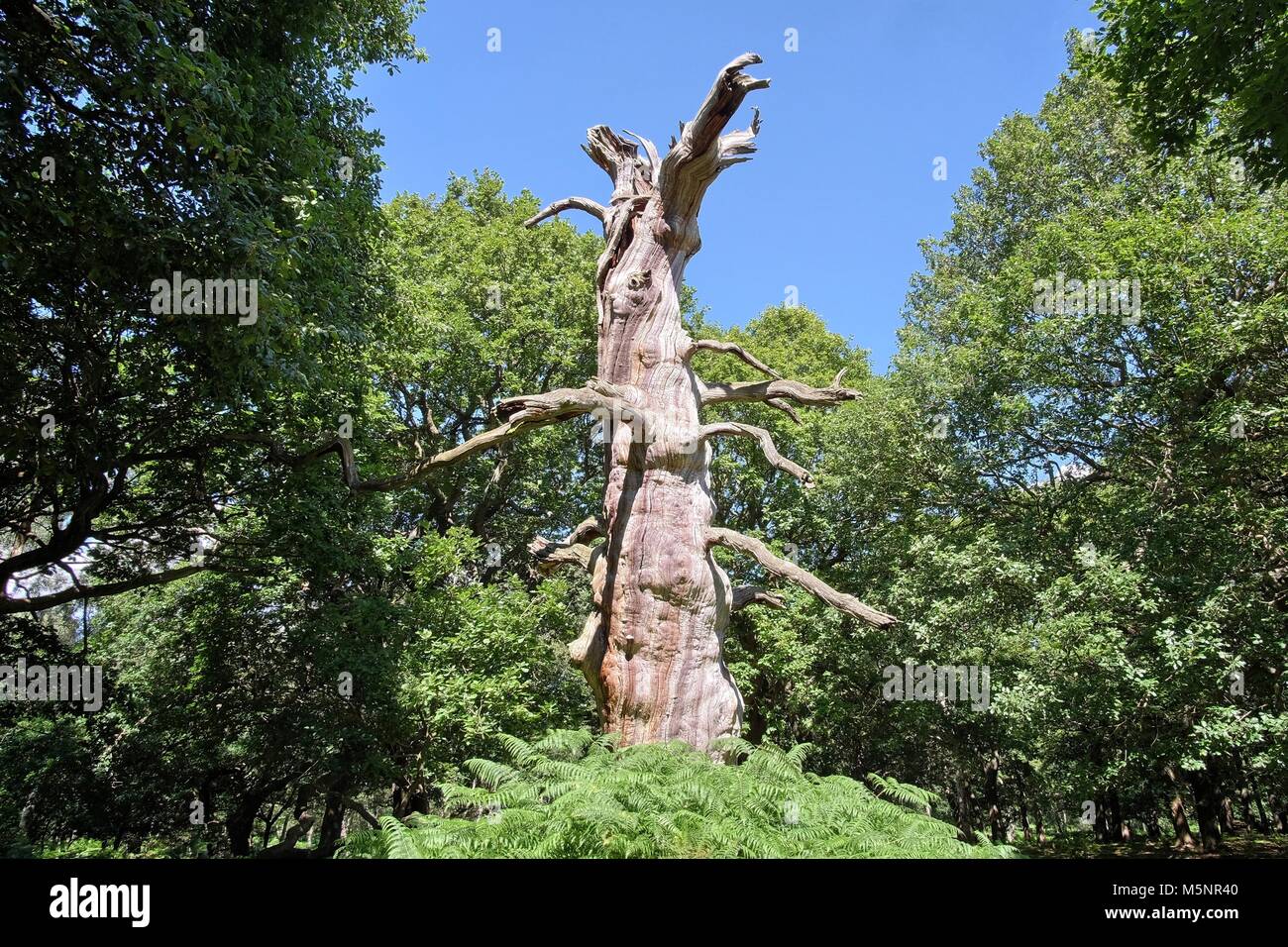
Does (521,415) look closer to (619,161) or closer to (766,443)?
(766,443)

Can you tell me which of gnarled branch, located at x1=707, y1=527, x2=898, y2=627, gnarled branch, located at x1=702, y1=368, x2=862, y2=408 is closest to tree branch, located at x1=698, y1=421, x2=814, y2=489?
gnarled branch, located at x1=702, y1=368, x2=862, y2=408

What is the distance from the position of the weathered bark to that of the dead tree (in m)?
0.01

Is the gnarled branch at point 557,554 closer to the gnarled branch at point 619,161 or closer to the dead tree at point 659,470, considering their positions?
the dead tree at point 659,470

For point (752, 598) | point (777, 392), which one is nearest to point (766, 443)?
point (777, 392)

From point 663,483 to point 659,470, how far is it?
5.8 inches

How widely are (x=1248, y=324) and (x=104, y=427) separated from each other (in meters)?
15.6

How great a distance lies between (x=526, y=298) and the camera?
754 inches

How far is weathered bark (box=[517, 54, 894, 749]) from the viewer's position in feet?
23.4

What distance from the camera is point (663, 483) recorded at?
7570mm

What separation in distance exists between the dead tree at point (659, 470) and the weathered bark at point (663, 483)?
0.01m

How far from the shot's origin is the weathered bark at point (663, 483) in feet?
23.4
